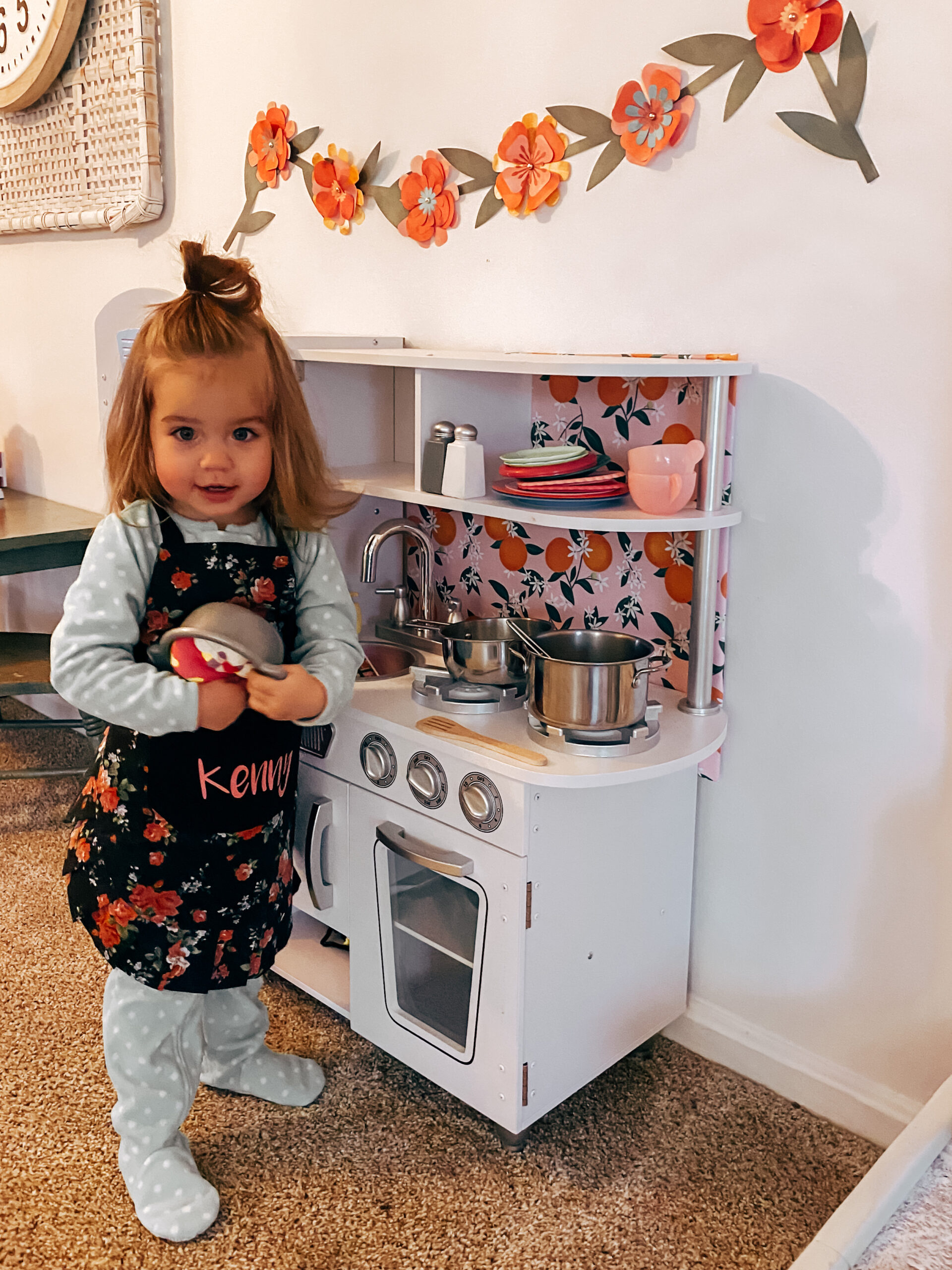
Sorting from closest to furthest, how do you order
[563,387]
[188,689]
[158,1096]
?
[188,689] < [158,1096] < [563,387]

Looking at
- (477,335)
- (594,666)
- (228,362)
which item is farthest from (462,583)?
(228,362)

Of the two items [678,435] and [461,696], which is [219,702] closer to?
[461,696]

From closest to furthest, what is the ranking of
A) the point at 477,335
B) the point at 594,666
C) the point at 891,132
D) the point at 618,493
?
the point at 891,132 < the point at 594,666 < the point at 618,493 < the point at 477,335

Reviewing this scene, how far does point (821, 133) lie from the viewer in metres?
1.38

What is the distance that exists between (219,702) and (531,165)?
1011 millimetres

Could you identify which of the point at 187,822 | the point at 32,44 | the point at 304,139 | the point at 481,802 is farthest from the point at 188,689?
the point at 32,44

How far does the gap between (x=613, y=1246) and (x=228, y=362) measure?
4.02 ft

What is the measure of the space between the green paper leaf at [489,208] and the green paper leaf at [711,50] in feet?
1.22

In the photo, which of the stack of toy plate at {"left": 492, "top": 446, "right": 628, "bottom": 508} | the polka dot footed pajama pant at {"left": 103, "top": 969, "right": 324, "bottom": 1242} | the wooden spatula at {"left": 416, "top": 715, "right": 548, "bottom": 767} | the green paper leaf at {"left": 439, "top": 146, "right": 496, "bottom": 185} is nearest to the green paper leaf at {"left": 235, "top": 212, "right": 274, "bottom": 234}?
the green paper leaf at {"left": 439, "top": 146, "right": 496, "bottom": 185}

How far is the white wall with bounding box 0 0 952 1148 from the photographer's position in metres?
1.37

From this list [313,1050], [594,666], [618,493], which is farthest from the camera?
[313,1050]

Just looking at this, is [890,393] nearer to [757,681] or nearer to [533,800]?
[757,681]

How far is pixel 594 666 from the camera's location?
143 centimetres

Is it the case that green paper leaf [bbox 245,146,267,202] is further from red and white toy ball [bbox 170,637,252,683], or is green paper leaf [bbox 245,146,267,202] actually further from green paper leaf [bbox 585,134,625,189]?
red and white toy ball [bbox 170,637,252,683]
